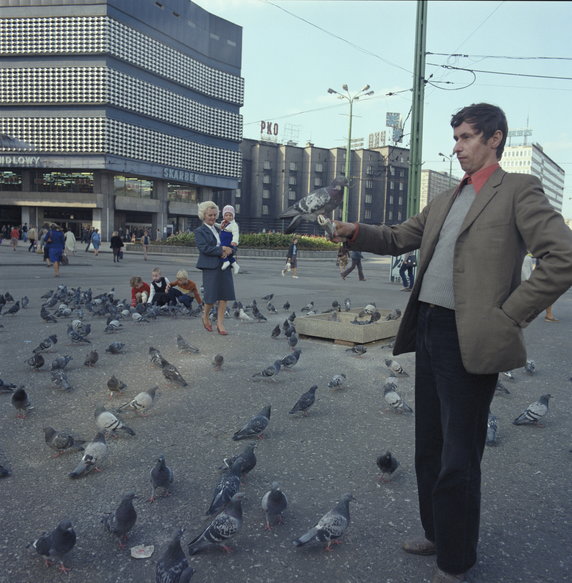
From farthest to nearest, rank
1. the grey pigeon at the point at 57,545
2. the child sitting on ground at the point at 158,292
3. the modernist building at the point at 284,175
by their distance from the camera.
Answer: the modernist building at the point at 284,175
the child sitting on ground at the point at 158,292
the grey pigeon at the point at 57,545

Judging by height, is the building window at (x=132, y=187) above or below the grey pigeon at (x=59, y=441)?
above

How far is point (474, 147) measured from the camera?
2580 mm

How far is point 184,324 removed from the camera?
10.3 metres

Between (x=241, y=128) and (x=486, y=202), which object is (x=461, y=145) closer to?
(x=486, y=202)

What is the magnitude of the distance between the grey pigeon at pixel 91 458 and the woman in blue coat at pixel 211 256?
4672 millimetres

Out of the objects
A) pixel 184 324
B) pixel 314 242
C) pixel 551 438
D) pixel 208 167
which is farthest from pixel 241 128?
pixel 551 438

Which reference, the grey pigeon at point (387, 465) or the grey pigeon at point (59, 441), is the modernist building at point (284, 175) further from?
the grey pigeon at point (387, 465)

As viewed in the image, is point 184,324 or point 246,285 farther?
point 246,285

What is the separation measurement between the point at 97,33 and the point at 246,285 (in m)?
Answer: 47.6

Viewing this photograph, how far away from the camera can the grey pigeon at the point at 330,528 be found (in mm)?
2896

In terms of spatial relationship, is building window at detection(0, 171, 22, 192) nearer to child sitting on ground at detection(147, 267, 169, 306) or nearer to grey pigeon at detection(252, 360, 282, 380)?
child sitting on ground at detection(147, 267, 169, 306)

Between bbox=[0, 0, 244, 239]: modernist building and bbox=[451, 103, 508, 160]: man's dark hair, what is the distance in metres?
57.4

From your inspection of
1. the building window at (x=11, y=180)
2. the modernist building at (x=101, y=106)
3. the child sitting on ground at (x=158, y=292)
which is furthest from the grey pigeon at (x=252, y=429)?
the building window at (x=11, y=180)

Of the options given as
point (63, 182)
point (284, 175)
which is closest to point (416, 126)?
point (63, 182)
